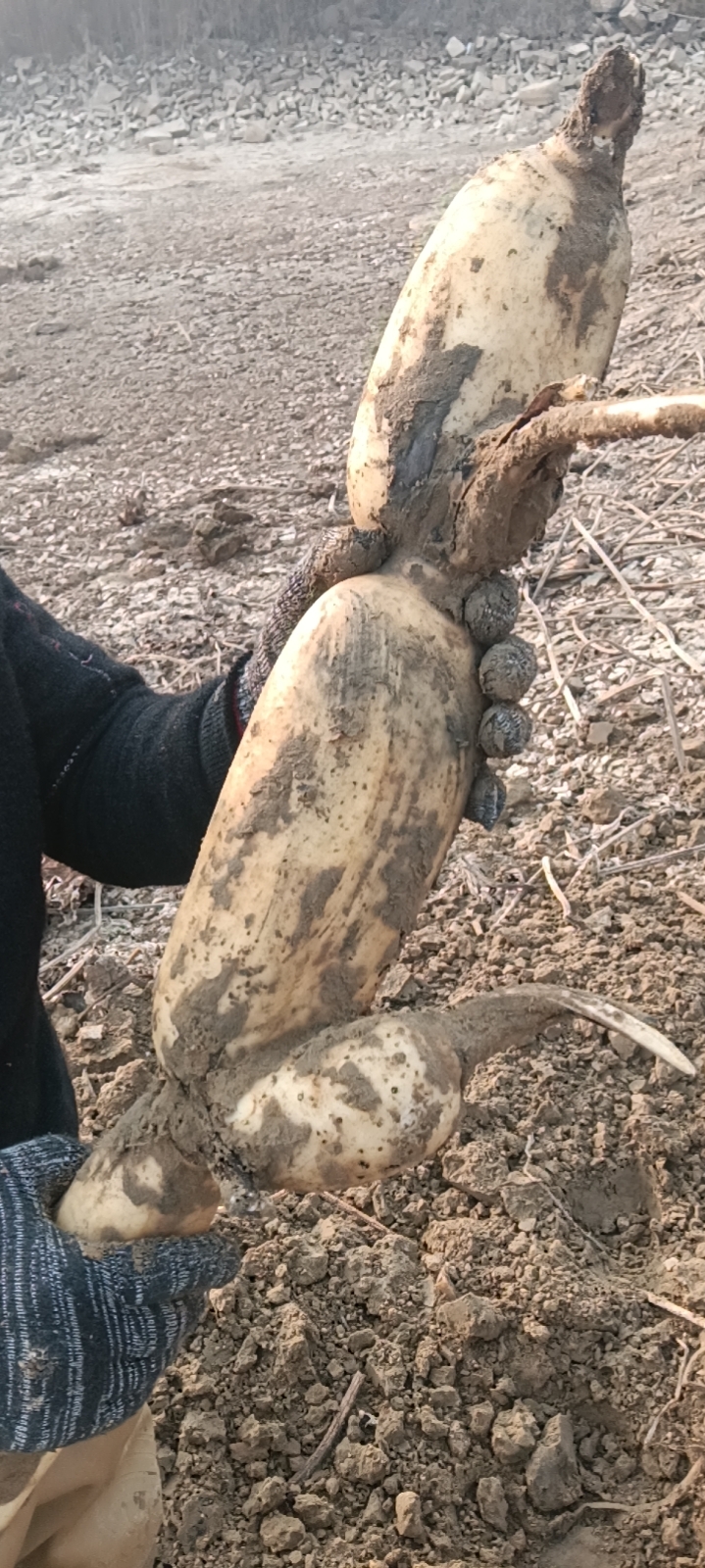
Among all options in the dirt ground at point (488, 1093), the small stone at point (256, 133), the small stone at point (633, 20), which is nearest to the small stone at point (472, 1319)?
the dirt ground at point (488, 1093)

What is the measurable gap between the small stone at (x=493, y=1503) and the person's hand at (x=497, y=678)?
77cm

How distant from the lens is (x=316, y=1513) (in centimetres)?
141

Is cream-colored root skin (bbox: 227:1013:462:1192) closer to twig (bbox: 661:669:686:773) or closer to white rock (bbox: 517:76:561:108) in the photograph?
twig (bbox: 661:669:686:773)

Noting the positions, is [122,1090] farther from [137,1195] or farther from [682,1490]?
[682,1490]

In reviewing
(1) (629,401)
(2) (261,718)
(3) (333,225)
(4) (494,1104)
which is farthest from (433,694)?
(3) (333,225)

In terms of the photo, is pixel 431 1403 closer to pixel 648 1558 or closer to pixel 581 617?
pixel 648 1558

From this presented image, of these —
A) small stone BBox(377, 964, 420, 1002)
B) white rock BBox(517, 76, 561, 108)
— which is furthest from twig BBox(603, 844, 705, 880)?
white rock BBox(517, 76, 561, 108)

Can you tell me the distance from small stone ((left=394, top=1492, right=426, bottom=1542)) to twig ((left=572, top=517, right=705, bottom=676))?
5.21 feet

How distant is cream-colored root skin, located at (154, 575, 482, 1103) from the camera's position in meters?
1.07

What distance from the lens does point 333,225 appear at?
228 inches

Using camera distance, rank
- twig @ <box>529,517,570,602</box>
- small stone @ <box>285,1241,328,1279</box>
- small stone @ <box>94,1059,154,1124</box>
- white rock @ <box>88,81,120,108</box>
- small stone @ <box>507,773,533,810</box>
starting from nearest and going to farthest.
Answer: small stone @ <box>285,1241,328,1279</box> → small stone @ <box>94,1059,154,1124</box> → small stone @ <box>507,773,533,810</box> → twig @ <box>529,517,570,602</box> → white rock @ <box>88,81,120,108</box>

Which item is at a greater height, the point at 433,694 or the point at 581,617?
the point at 433,694

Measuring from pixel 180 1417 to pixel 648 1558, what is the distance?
1.82 feet

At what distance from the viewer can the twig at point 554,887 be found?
2.04 meters
